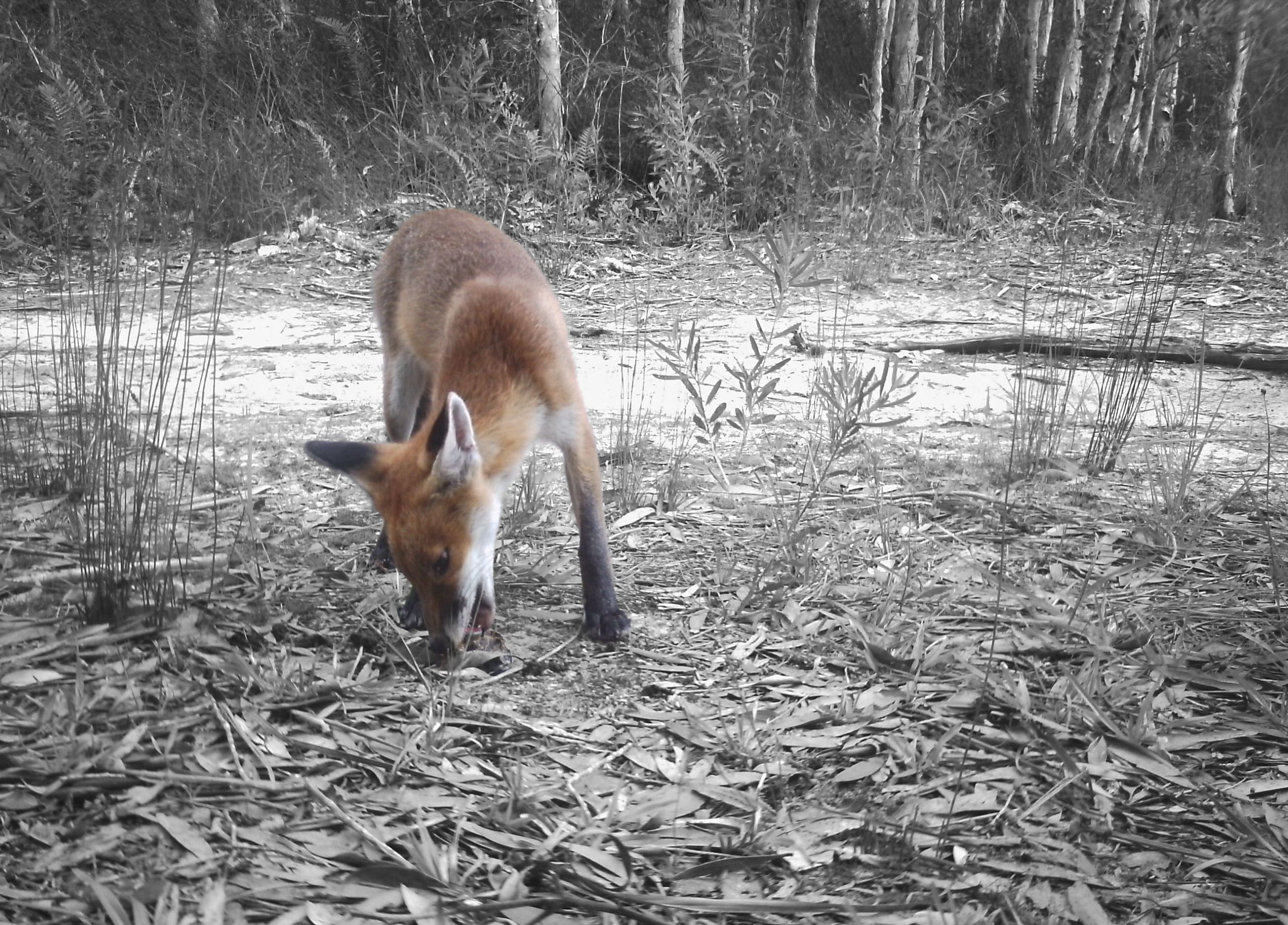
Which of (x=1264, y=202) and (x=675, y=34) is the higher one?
(x=675, y=34)

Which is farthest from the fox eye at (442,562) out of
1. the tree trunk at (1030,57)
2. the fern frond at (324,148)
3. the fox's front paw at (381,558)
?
the tree trunk at (1030,57)

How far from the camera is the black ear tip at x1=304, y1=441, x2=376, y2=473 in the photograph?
124 inches

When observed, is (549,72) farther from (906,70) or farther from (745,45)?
(906,70)

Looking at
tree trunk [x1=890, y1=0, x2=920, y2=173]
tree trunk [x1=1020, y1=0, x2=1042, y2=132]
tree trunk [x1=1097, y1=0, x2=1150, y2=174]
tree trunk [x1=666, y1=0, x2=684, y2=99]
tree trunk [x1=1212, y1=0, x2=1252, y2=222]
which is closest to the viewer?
tree trunk [x1=1212, y1=0, x2=1252, y2=222]

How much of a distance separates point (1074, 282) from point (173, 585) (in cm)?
821

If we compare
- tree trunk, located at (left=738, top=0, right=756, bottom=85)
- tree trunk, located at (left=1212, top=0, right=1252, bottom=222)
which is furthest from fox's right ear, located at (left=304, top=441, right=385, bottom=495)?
tree trunk, located at (left=1212, top=0, right=1252, bottom=222)

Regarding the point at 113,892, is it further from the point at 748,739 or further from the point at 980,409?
the point at 980,409

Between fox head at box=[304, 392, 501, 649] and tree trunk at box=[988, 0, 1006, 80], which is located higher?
tree trunk at box=[988, 0, 1006, 80]

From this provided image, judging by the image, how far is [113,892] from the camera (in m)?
2.01

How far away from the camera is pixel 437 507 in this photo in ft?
10.2

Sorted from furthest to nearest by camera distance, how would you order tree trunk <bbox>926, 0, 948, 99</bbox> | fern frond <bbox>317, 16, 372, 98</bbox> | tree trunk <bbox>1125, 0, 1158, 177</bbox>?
1. tree trunk <bbox>926, 0, 948, 99</bbox>
2. fern frond <bbox>317, 16, 372, 98</bbox>
3. tree trunk <bbox>1125, 0, 1158, 177</bbox>

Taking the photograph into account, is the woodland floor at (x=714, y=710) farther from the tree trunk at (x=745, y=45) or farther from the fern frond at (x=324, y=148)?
the tree trunk at (x=745, y=45)

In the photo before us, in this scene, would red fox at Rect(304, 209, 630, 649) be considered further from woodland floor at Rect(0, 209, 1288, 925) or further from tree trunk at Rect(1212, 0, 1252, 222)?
tree trunk at Rect(1212, 0, 1252, 222)

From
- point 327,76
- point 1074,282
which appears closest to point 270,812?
point 1074,282
